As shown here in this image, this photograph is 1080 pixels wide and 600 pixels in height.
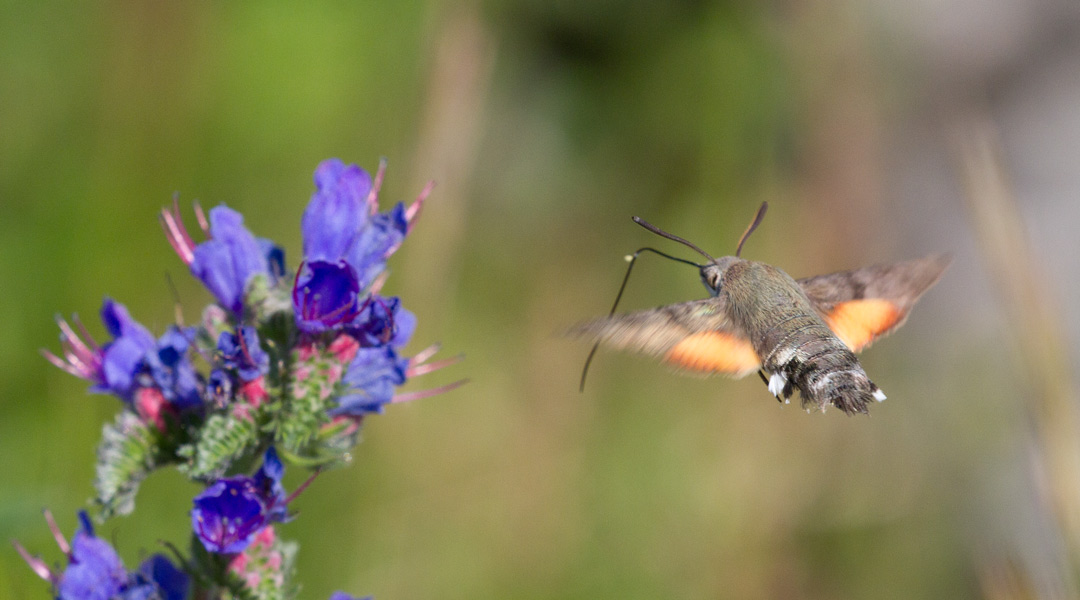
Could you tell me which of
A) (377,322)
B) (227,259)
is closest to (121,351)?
(227,259)

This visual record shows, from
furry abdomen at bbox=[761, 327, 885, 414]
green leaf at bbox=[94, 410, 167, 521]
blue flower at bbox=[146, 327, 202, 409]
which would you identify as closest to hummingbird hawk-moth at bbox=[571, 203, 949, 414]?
furry abdomen at bbox=[761, 327, 885, 414]

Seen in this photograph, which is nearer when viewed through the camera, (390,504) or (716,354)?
(716,354)

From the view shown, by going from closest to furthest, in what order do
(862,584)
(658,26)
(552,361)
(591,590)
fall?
1. (591,590)
2. (862,584)
3. (552,361)
4. (658,26)

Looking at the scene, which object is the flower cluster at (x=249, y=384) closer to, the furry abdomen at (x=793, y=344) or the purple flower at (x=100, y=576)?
the purple flower at (x=100, y=576)

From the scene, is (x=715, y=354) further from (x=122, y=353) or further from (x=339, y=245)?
(x=122, y=353)

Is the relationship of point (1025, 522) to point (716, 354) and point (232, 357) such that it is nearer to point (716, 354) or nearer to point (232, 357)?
point (716, 354)


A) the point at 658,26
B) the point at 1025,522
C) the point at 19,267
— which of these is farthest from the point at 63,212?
the point at 1025,522

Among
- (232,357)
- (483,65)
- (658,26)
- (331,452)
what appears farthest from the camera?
(658,26)
